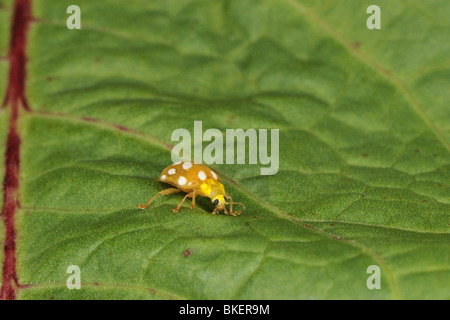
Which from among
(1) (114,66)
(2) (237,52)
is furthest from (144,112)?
(2) (237,52)

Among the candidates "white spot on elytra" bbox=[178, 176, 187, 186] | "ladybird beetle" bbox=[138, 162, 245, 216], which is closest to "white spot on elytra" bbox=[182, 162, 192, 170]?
"ladybird beetle" bbox=[138, 162, 245, 216]

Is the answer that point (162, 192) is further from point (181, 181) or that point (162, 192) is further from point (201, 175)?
point (201, 175)

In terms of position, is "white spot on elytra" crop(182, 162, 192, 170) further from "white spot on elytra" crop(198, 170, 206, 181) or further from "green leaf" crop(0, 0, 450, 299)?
"green leaf" crop(0, 0, 450, 299)

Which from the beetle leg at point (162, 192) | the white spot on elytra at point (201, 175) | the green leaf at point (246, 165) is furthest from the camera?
the white spot on elytra at point (201, 175)

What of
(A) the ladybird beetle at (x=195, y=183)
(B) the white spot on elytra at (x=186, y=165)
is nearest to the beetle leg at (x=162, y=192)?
(A) the ladybird beetle at (x=195, y=183)

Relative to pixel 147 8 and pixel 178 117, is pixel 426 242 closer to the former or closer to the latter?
pixel 178 117

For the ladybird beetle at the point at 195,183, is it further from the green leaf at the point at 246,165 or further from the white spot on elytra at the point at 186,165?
the green leaf at the point at 246,165
